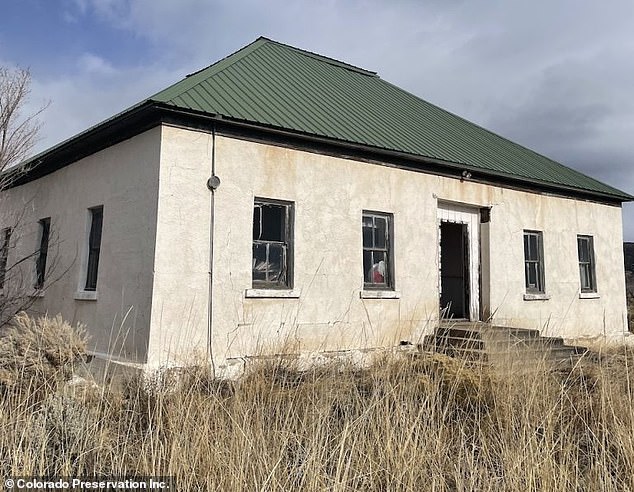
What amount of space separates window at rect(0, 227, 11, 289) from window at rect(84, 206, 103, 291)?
331 cm

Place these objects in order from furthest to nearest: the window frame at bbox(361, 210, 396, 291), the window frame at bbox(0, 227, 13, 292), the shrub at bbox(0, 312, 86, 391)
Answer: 1. the window frame at bbox(0, 227, 13, 292)
2. the window frame at bbox(361, 210, 396, 291)
3. the shrub at bbox(0, 312, 86, 391)

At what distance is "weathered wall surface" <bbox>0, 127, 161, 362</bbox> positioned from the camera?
808 centimetres

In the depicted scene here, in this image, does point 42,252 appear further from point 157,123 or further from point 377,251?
point 377,251

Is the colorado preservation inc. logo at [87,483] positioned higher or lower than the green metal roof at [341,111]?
lower

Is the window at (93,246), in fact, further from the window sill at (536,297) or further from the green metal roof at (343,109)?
the window sill at (536,297)

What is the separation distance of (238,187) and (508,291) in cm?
704

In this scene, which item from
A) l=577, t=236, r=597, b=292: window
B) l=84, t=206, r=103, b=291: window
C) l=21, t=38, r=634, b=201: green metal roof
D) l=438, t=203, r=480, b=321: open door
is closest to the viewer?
l=21, t=38, r=634, b=201: green metal roof

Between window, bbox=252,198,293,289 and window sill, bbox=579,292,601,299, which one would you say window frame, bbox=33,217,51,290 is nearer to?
window, bbox=252,198,293,289

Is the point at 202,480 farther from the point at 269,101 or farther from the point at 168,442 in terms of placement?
A: the point at 269,101

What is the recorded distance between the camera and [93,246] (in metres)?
9.87

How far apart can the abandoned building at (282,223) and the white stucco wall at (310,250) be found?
29 mm

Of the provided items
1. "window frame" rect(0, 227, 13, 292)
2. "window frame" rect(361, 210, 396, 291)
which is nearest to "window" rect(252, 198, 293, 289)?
"window frame" rect(361, 210, 396, 291)

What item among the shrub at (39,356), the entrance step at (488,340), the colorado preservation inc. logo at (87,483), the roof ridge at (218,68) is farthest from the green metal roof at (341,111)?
the colorado preservation inc. logo at (87,483)

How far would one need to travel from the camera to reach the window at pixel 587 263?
1436 cm
